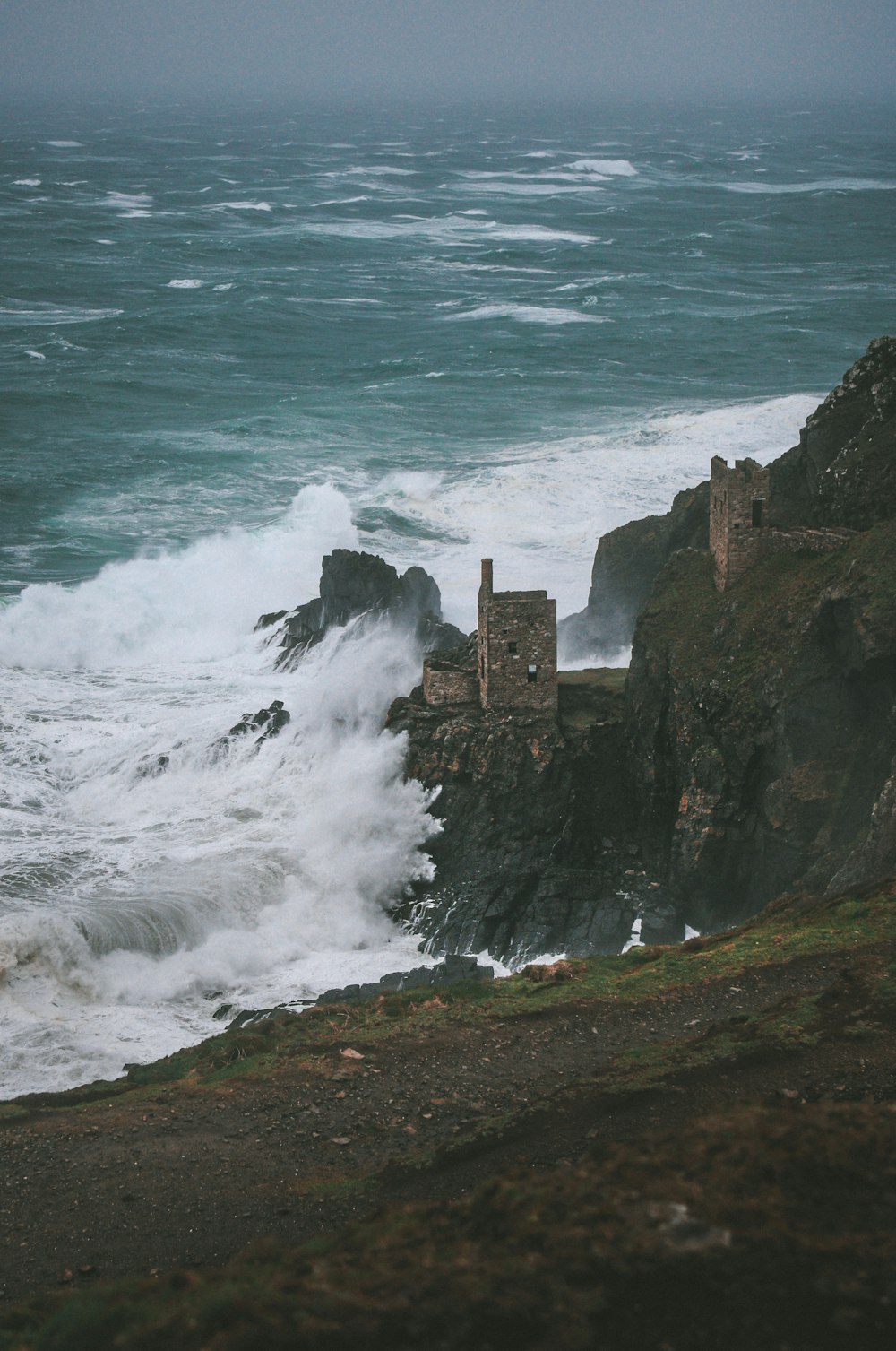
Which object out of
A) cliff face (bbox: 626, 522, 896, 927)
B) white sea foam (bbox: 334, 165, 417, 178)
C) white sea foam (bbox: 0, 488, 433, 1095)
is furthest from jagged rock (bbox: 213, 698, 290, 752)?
white sea foam (bbox: 334, 165, 417, 178)

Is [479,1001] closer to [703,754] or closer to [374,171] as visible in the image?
[703,754]

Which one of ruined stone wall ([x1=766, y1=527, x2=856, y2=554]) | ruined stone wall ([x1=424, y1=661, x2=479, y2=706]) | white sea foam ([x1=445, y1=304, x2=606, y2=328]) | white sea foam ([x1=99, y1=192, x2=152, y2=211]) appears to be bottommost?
ruined stone wall ([x1=424, y1=661, x2=479, y2=706])

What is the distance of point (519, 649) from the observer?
99.2 feet

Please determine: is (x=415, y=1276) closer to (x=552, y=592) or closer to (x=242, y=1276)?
(x=242, y=1276)

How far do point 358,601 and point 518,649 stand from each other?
11114mm

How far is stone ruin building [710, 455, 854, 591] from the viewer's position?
96.2 ft

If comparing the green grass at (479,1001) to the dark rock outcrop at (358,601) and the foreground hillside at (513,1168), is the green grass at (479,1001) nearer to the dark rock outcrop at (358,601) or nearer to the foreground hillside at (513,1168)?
the foreground hillside at (513,1168)

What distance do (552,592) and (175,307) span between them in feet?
183

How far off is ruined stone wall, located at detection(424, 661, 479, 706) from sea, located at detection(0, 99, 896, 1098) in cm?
142

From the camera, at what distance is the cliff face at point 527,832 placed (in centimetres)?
2795

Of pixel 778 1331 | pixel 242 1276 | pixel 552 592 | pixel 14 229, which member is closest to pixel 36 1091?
pixel 242 1276

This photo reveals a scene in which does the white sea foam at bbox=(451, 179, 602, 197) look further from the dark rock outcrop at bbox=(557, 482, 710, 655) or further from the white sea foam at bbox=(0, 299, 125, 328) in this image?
the dark rock outcrop at bbox=(557, 482, 710, 655)

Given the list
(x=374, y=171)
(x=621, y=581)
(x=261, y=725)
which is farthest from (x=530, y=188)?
(x=261, y=725)

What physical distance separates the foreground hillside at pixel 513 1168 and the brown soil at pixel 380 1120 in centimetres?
4
